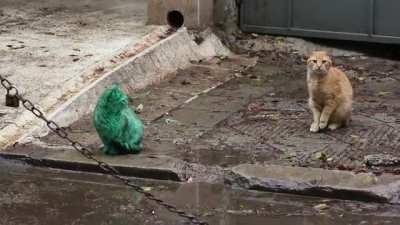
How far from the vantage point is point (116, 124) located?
6.95 metres

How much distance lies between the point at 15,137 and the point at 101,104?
1.09 m

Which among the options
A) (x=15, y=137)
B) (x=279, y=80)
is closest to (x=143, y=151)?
(x=15, y=137)

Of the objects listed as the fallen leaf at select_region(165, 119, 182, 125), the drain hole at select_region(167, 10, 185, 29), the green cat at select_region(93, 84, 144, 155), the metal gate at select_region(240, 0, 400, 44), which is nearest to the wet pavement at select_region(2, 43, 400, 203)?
the fallen leaf at select_region(165, 119, 182, 125)

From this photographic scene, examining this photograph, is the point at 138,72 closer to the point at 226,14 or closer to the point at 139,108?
the point at 139,108

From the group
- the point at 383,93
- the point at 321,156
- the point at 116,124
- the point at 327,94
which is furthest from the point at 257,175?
the point at 383,93

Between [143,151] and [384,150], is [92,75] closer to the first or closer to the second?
[143,151]

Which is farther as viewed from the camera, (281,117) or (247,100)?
(247,100)

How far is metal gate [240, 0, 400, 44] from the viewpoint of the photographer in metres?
10.5

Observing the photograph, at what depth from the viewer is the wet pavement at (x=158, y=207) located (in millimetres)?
5773

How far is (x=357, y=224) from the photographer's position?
221 inches

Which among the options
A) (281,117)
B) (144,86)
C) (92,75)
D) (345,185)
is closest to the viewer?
(345,185)

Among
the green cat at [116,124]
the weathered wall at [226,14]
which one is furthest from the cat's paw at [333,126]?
the weathered wall at [226,14]

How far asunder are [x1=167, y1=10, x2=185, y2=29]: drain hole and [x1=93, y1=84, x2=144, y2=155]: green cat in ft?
12.7

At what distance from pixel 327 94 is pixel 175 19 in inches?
148
